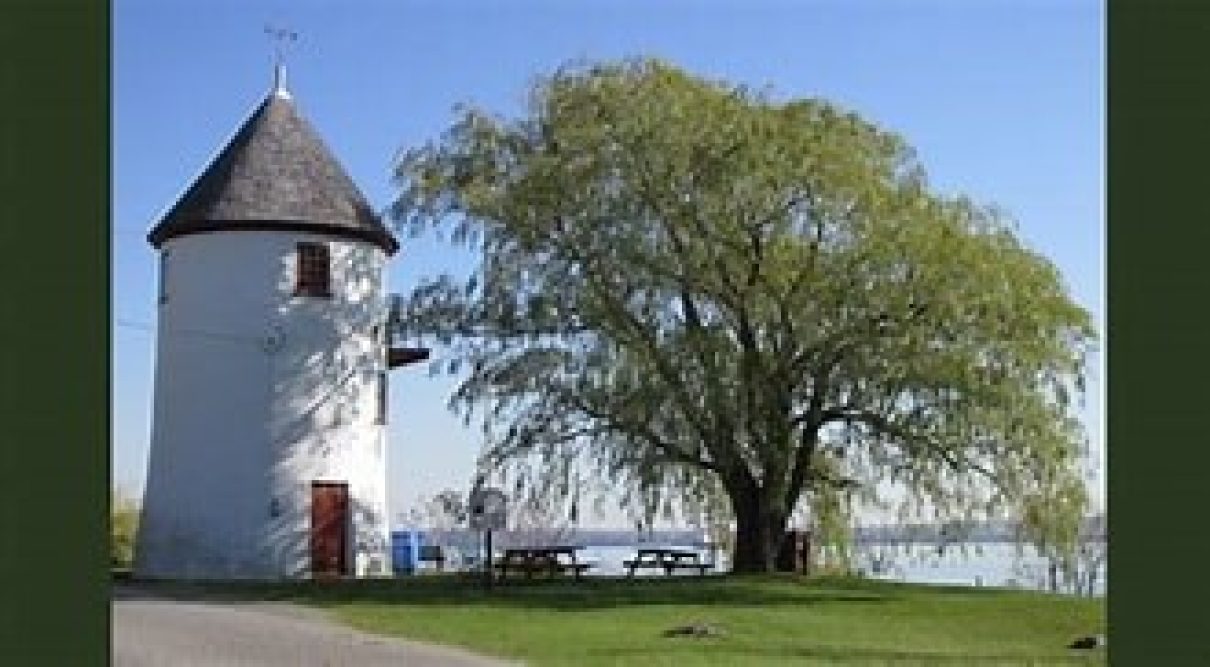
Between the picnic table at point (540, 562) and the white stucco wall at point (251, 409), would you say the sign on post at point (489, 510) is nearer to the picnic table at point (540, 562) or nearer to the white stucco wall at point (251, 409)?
the picnic table at point (540, 562)

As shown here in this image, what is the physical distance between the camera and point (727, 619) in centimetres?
2048

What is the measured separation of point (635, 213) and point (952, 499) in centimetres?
681

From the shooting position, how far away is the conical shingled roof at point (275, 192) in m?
29.9

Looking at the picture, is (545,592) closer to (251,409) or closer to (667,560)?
(667,560)

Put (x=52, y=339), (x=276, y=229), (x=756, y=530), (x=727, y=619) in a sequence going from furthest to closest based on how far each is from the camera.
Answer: (x=276, y=229) < (x=756, y=530) < (x=727, y=619) < (x=52, y=339)

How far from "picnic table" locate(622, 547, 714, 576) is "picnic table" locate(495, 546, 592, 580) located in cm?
118

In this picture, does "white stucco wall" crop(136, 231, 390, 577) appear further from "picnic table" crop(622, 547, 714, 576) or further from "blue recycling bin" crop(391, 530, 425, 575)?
"picnic table" crop(622, 547, 714, 576)

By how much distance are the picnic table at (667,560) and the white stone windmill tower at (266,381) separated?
16.2 ft

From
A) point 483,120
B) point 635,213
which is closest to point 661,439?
point 635,213

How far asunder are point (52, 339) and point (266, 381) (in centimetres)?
2273

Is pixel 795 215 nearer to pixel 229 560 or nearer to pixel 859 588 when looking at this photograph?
pixel 859 588

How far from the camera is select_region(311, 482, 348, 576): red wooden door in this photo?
97.5 ft

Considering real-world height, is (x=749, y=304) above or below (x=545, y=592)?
above

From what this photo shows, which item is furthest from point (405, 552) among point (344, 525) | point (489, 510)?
point (489, 510)
